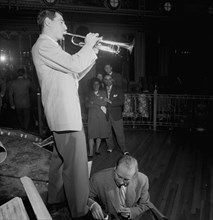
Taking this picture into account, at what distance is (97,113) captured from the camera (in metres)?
6.86

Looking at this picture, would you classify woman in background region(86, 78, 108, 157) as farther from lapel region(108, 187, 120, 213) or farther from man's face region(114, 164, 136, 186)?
man's face region(114, 164, 136, 186)

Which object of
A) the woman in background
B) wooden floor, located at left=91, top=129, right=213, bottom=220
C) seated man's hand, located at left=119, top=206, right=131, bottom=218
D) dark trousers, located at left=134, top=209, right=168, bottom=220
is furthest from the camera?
the woman in background

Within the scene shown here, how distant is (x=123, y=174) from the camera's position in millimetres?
2771

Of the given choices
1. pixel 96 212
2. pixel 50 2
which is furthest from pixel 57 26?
pixel 50 2

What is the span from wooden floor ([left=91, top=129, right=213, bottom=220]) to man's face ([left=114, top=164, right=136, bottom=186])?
5.73ft

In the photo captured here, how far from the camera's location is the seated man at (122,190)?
277 cm

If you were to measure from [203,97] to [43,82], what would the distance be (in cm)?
777

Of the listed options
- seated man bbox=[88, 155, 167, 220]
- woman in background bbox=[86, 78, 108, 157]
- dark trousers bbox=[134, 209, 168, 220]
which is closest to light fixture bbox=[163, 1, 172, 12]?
woman in background bbox=[86, 78, 108, 157]

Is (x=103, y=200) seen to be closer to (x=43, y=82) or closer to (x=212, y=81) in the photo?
(x=43, y=82)

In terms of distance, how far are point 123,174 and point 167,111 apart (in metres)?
7.18

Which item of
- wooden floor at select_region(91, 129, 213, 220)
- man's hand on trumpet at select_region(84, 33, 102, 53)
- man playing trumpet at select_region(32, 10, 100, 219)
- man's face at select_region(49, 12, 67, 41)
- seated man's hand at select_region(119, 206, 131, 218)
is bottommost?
wooden floor at select_region(91, 129, 213, 220)

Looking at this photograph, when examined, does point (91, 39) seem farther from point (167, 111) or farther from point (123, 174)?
point (167, 111)

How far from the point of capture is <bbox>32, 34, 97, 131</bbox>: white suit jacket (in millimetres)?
2283

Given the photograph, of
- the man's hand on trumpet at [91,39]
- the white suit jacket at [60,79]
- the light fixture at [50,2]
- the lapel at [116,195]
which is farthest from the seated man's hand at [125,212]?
the light fixture at [50,2]
